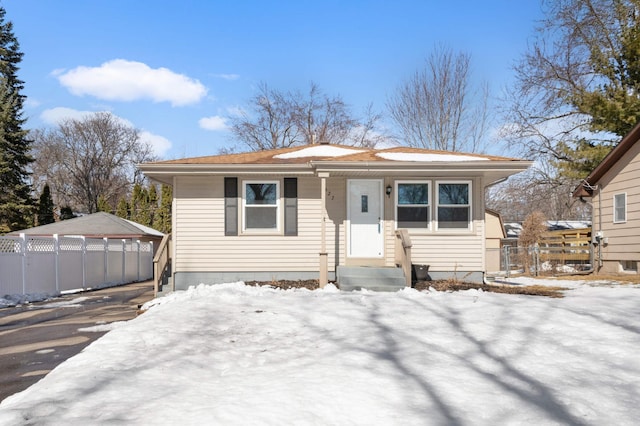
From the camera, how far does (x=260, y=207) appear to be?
10648mm

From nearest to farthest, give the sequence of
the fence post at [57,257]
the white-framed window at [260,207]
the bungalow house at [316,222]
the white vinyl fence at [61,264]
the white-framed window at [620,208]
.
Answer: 1. the bungalow house at [316,222]
2. the white-framed window at [260,207]
3. the white vinyl fence at [61,264]
4. the fence post at [57,257]
5. the white-framed window at [620,208]

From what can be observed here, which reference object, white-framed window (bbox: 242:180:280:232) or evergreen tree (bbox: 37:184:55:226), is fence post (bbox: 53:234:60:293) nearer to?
white-framed window (bbox: 242:180:280:232)

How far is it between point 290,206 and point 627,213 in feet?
33.8

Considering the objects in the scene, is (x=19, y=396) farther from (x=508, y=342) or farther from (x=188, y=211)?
(x=188, y=211)

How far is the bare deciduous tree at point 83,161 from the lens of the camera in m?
40.4

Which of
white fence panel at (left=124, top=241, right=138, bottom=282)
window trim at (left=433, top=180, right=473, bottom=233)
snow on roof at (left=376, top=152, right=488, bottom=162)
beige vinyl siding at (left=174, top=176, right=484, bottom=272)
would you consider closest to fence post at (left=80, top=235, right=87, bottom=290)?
white fence panel at (left=124, top=241, right=138, bottom=282)

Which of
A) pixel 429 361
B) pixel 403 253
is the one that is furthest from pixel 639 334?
pixel 403 253

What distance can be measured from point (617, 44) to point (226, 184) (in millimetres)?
19012

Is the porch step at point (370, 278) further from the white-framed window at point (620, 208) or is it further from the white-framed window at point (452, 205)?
the white-framed window at point (620, 208)

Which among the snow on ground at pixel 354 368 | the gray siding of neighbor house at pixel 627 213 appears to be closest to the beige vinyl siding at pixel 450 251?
the snow on ground at pixel 354 368

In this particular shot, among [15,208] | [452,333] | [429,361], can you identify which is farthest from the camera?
[15,208]

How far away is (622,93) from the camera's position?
56.5 feet

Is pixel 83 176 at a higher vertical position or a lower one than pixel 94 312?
higher

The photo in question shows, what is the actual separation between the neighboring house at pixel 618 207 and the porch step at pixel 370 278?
325 inches
